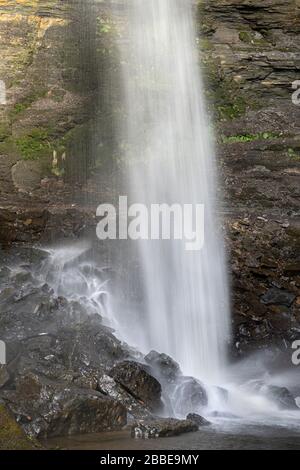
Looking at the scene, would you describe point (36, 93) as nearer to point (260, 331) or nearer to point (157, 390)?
point (260, 331)

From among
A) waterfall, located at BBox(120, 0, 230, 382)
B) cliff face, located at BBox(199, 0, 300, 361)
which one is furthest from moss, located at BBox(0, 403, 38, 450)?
cliff face, located at BBox(199, 0, 300, 361)

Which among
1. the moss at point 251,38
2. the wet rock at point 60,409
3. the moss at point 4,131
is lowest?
the wet rock at point 60,409

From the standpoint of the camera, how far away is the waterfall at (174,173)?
460 inches

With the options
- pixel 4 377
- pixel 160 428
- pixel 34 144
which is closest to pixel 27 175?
pixel 34 144

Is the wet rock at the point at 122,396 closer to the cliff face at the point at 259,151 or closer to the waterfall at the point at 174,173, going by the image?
the waterfall at the point at 174,173

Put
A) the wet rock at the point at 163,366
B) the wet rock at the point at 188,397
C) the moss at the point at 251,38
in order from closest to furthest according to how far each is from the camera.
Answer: the wet rock at the point at 188,397 < the wet rock at the point at 163,366 < the moss at the point at 251,38

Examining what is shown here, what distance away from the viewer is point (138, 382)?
8008 mm

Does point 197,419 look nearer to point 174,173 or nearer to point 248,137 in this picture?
point 174,173

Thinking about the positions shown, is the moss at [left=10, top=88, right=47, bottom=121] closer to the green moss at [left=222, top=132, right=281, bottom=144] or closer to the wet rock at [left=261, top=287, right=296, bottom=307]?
the green moss at [left=222, top=132, right=281, bottom=144]

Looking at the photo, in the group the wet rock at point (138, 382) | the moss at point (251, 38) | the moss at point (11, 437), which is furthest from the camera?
the moss at point (251, 38)

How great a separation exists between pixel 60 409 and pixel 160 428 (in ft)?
3.72

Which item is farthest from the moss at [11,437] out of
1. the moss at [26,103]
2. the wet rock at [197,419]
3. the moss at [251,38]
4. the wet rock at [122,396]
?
the moss at [251,38]

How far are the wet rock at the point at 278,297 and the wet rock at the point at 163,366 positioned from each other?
3.67 meters
